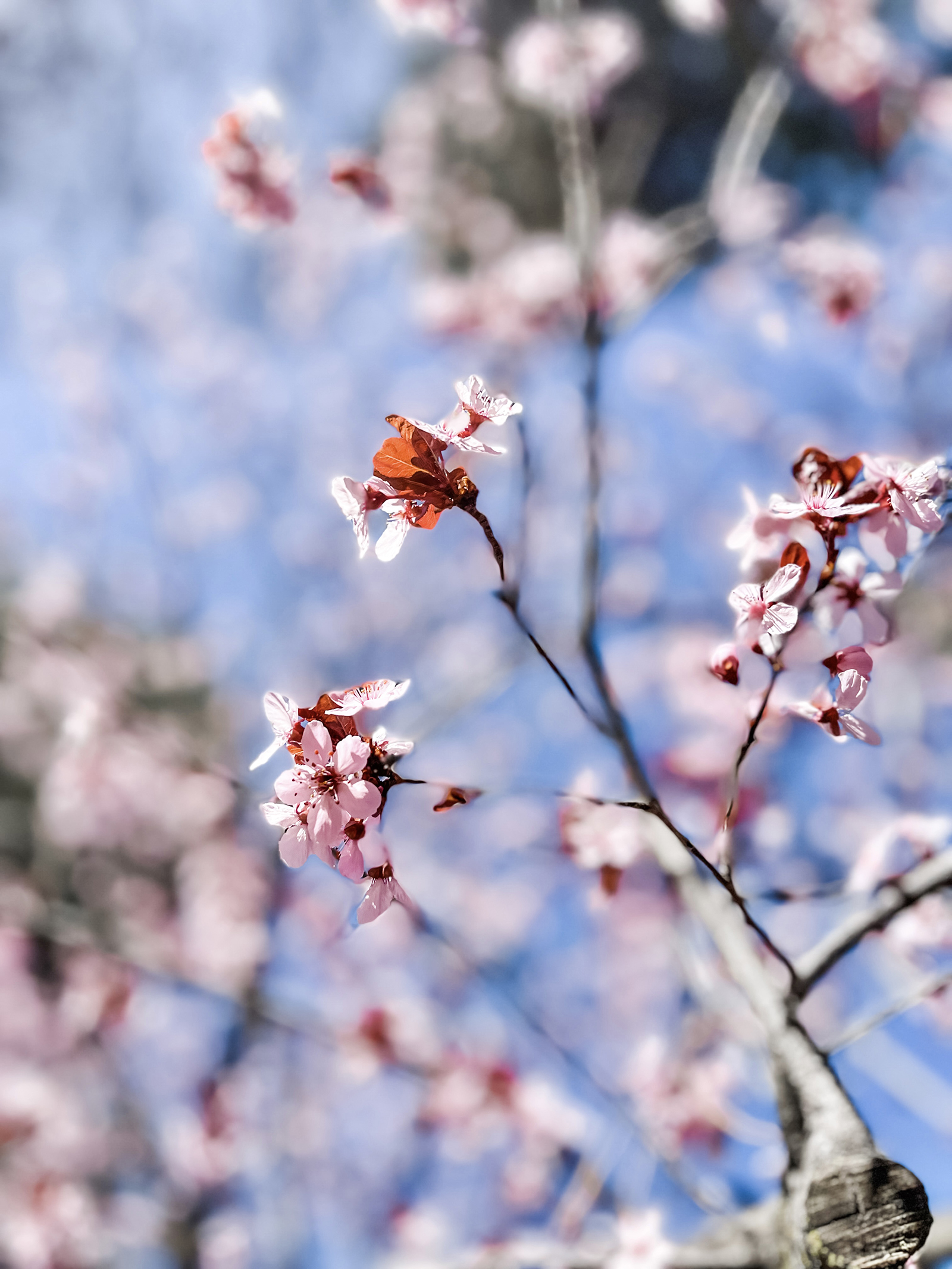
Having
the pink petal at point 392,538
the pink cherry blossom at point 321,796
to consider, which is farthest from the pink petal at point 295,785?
the pink petal at point 392,538

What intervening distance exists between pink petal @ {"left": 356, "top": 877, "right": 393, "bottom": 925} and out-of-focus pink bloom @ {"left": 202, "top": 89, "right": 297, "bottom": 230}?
2.71 metres

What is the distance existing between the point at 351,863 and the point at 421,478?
60 centimetres

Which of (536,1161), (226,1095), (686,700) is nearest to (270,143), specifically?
(686,700)

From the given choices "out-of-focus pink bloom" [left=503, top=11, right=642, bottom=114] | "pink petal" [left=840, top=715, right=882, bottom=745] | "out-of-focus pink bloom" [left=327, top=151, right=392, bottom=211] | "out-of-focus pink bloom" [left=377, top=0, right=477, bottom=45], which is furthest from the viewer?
"out-of-focus pink bloom" [left=503, top=11, right=642, bottom=114]

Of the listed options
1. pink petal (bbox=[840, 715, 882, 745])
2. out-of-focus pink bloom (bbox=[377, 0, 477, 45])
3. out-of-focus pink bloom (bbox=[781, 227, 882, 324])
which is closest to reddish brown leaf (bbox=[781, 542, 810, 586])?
pink petal (bbox=[840, 715, 882, 745])

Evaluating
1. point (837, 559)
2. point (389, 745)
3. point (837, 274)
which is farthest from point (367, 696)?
point (837, 274)

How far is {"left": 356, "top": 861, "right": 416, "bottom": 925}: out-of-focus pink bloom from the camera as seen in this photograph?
118 cm

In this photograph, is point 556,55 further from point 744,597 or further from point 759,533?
point 744,597

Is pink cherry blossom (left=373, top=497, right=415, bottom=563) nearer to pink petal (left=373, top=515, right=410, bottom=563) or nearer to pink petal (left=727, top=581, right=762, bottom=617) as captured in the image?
pink petal (left=373, top=515, right=410, bottom=563)

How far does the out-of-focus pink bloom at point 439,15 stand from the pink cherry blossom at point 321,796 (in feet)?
11.8

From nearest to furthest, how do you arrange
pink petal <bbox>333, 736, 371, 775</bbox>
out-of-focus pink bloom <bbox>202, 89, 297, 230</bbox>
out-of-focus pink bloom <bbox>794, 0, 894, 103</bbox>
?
pink petal <bbox>333, 736, 371, 775</bbox> < out-of-focus pink bloom <bbox>202, 89, 297, 230</bbox> < out-of-focus pink bloom <bbox>794, 0, 894, 103</bbox>

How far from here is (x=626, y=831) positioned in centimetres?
195

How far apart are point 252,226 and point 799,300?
2.65 m

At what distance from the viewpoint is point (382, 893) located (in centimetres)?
121
